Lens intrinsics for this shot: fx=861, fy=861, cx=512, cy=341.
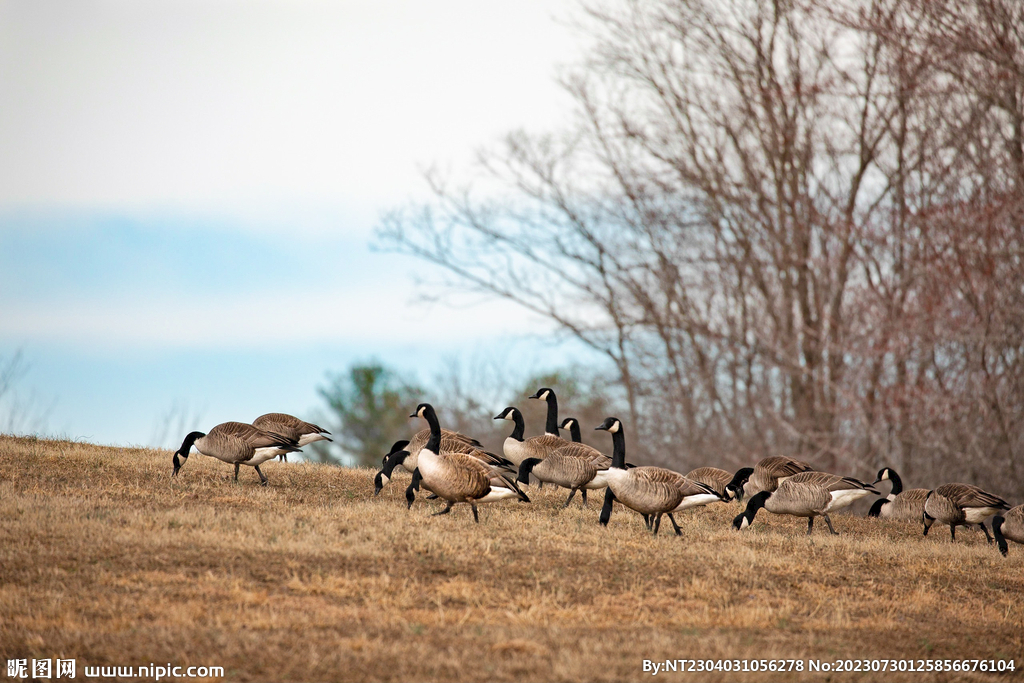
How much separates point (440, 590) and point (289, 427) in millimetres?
6677

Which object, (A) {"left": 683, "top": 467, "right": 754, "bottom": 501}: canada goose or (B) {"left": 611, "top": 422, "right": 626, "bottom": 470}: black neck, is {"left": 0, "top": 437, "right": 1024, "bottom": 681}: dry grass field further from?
(A) {"left": 683, "top": 467, "right": 754, "bottom": 501}: canada goose

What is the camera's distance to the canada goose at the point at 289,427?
46.6ft

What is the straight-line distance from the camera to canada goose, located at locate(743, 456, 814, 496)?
14.9 meters

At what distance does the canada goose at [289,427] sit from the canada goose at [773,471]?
7551 millimetres

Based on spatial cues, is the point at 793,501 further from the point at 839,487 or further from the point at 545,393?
the point at 545,393

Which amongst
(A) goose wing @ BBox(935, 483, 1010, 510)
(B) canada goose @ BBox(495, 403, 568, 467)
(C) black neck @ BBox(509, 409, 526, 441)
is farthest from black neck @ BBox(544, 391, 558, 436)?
(A) goose wing @ BBox(935, 483, 1010, 510)

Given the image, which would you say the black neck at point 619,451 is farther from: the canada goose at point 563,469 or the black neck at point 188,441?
the black neck at point 188,441

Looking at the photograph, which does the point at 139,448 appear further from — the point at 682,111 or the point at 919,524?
the point at 682,111

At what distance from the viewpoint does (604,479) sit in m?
13.4

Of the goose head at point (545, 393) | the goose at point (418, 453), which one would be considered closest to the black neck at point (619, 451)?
the goose at point (418, 453)

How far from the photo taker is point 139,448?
1720 centimetres

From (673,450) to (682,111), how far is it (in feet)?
39.1

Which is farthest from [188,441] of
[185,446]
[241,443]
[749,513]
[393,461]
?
[749,513]

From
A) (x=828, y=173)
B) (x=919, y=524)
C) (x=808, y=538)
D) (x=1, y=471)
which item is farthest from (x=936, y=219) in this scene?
(x=1, y=471)
